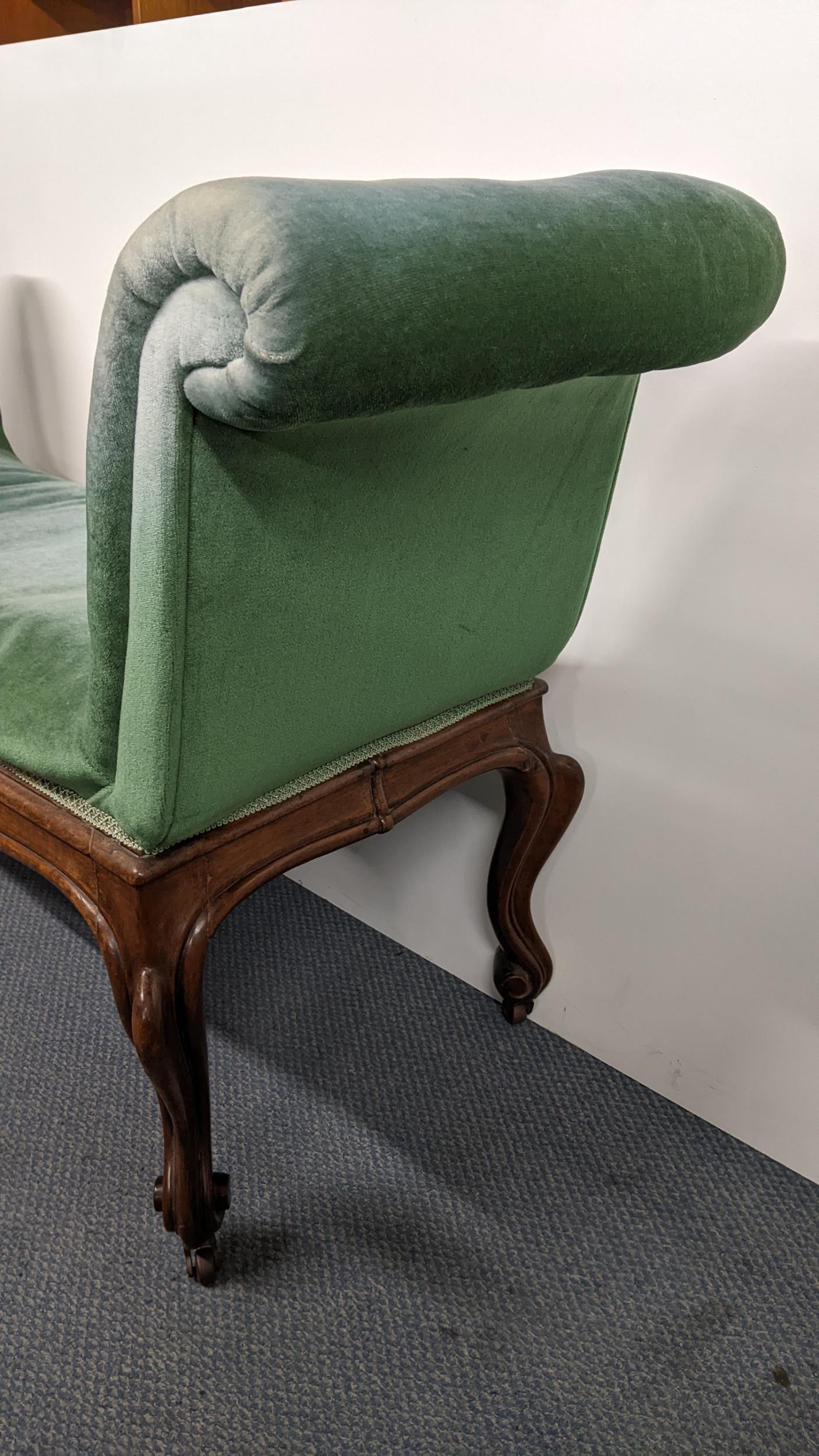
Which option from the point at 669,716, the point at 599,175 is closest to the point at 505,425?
the point at 599,175

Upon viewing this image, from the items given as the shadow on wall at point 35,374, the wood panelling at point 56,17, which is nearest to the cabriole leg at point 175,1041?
the shadow on wall at point 35,374

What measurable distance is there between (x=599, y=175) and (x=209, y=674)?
42cm

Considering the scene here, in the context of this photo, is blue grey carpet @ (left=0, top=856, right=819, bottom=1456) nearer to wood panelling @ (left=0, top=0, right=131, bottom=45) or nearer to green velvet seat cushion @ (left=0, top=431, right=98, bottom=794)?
green velvet seat cushion @ (left=0, top=431, right=98, bottom=794)

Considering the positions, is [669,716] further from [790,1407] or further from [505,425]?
[790,1407]

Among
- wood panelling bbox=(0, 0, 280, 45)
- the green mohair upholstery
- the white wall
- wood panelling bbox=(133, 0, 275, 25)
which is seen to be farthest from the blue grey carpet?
wood panelling bbox=(0, 0, 280, 45)

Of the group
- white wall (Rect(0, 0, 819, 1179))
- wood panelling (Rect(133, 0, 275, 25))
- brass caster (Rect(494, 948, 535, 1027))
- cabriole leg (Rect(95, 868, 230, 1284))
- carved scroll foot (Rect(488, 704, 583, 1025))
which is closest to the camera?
cabriole leg (Rect(95, 868, 230, 1284))

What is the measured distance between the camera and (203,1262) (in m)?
0.94

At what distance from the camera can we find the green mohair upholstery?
20.9 inches

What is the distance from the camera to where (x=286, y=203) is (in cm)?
51

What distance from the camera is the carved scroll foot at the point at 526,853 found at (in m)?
1.14

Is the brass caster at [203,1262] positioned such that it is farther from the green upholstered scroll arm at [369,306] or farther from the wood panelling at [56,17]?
the wood panelling at [56,17]

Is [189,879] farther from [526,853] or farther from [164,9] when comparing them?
[164,9]

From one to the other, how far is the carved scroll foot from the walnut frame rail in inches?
2.2

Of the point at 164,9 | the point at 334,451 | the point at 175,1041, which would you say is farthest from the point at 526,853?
the point at 164,9
